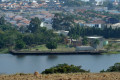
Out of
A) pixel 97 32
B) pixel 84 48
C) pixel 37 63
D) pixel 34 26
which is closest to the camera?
pixel 37 63

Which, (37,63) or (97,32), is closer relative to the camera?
(37,63)

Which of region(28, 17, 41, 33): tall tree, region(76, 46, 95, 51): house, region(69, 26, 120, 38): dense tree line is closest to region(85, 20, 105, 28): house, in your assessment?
region(28, 17, 41, 33): tall tree

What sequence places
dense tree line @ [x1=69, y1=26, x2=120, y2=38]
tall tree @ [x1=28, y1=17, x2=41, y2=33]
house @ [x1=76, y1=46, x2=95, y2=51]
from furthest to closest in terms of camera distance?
tall tree @ [x1=28, y1=17, x2=41, y2=33] → dense tree line @ [x1=69, y1=26, x2=120, y2=38] → house @ [x1=76, y1=46, x2=95, y2=51]

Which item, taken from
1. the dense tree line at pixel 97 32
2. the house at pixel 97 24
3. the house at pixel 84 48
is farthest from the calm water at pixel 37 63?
the house at pixel 97 24

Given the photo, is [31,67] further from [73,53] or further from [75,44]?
[75,44]

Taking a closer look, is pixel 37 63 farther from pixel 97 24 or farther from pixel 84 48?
pixel 97 24

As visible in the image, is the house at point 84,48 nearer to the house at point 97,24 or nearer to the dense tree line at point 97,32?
the dense tree line at point 97,32

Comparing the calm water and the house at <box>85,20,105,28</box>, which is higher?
the calm water

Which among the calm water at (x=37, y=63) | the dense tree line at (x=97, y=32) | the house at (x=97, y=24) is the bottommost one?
the house at (x=97, y=24)

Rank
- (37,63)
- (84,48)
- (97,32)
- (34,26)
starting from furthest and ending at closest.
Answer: (34,26)
(97,32)
(84,48)
(37,63)

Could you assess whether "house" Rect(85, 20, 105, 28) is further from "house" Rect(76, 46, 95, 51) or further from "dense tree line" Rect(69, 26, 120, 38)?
"house" Rect(76, 46, 95, 51)

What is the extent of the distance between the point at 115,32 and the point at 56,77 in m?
17.7

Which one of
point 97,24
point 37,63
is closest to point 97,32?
point 97,24

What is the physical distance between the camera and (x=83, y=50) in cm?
1867
